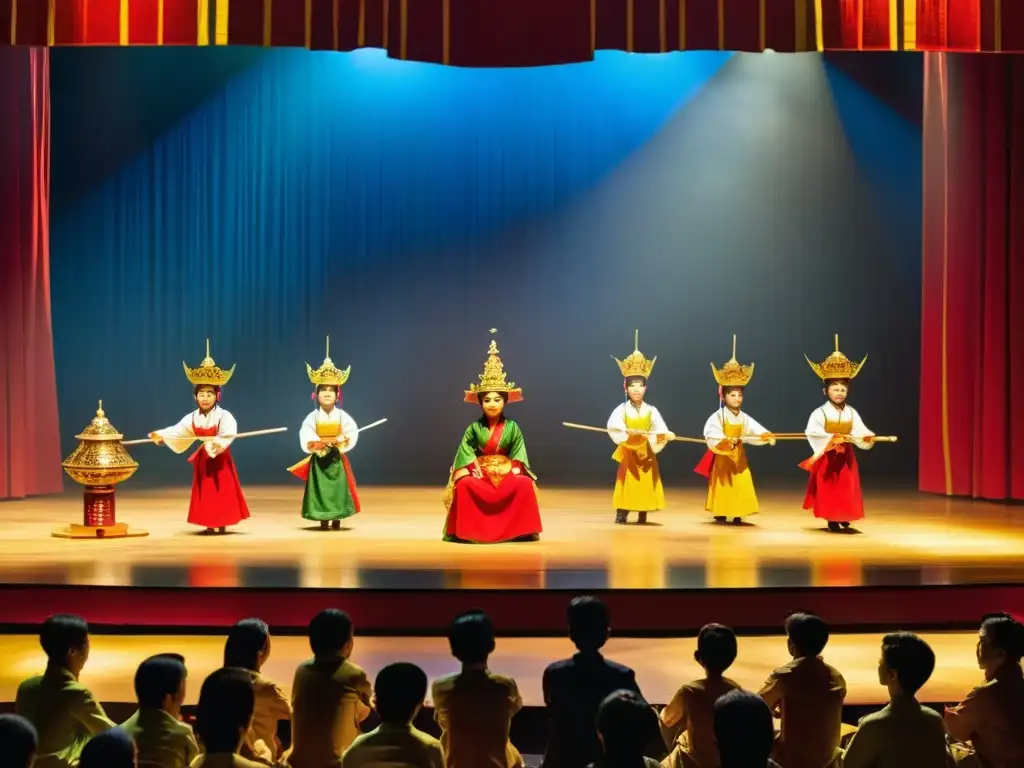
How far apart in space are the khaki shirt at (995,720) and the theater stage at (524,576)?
204 cm

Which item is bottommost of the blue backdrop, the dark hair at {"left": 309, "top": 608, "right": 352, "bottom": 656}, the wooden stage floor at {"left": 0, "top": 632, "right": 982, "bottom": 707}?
the wooden stage floor at {"left": 0, "top": 632, "right": 982, "bottom": 707}

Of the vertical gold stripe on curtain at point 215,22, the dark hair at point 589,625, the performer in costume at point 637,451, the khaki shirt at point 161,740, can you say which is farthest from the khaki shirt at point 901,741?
the performer in costume at point 637,451

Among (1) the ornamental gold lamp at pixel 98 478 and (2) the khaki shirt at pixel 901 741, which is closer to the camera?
(2) the khaki shirt at pixel 901 741

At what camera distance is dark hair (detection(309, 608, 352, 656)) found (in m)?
3.12

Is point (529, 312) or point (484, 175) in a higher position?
point (484, 175)

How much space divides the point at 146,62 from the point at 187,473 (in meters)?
3.55

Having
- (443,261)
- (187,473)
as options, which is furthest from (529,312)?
(187,473)

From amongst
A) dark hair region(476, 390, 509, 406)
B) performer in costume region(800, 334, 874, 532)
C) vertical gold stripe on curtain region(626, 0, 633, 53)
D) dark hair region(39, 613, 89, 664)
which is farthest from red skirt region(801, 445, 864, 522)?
dark hair region(39, 613, 89, 664)

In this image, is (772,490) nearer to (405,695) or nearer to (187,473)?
(187,473)

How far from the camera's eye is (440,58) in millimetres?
6219

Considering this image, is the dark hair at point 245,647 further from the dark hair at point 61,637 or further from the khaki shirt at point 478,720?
the khaki shirt at point 478,720

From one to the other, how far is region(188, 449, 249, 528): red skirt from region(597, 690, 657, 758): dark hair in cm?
518

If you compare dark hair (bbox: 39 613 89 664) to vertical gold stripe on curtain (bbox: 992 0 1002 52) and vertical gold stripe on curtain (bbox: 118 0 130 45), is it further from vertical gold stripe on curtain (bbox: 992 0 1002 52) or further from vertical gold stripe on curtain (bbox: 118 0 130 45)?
vertical gold stripe on curtain (bbox: 992 0 1002 52)

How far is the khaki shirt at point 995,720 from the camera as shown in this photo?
119 inches
